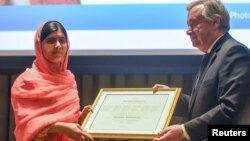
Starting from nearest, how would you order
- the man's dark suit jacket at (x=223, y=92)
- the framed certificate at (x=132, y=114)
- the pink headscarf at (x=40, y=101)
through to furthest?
the man's dark suit jacket at (x=223, y=92), the framed certificate at (x=132, y=114), the pink headscarf at (x=40, y=101)

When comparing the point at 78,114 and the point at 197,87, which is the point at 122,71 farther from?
the point at 197,87

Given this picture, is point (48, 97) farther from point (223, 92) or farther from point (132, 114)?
point (223, 92)

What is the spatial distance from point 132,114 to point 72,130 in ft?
0.76

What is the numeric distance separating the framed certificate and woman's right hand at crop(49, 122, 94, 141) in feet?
0.12

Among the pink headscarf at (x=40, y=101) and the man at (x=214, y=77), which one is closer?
the man at (x=214, y=77)

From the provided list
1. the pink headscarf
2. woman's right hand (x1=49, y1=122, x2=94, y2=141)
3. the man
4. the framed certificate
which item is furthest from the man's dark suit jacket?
the pink headscarf

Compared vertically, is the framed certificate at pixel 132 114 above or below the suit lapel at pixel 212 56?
below

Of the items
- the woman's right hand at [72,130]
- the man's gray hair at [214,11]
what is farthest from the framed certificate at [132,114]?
the man's gray hair at [214,11]

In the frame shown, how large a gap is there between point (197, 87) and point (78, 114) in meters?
0.51

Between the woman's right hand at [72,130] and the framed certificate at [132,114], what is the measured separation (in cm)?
4

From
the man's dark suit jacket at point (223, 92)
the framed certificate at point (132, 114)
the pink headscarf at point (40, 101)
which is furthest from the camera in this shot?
the pink headscarf at point (40, 101)

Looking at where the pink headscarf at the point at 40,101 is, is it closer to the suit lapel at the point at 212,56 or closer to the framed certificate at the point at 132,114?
the framed certificate at the point at 132,114

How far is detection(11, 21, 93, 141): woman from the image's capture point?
168 cm

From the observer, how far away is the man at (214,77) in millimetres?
1486
